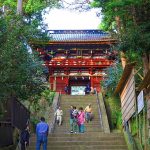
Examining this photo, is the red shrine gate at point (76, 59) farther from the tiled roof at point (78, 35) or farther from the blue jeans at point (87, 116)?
the blue jeans at point (87, 116)

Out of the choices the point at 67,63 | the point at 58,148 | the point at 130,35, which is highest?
the point at 67,63

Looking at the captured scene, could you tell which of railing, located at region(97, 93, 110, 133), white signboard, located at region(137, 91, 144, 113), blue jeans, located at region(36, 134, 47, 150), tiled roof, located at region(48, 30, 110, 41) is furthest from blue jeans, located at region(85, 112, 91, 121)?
tiled roof, located at region(48, 30, 110, 41)

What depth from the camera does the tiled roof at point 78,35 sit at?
39903mm

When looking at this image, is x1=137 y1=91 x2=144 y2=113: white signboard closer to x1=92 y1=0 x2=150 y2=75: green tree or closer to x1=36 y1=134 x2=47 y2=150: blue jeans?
x1=92 y1=0 x2=150 y2=75: green tree

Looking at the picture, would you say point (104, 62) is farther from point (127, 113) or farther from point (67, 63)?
point (127, 113)

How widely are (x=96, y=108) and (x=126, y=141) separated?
32.2ft

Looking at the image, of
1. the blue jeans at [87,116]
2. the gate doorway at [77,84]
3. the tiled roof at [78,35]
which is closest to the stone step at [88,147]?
the blue jeans at [87,116]

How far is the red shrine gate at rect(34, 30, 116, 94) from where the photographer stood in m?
39.2

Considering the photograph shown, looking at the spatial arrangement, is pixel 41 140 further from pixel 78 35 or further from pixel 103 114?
pixel 78 35

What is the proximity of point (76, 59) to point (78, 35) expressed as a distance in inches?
138

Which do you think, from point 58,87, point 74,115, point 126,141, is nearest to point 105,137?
point 126,141

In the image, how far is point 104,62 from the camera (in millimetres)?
39500

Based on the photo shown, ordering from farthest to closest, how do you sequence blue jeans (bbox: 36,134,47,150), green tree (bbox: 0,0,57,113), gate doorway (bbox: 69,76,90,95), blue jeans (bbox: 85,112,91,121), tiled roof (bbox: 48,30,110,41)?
1. gate doorway (bbox: 69,76,90,95)
2. tiled roof (bbox: 48,30,110,41)
3. blue jeans (bbox: 85,112,91,121)
4. blue jeans (bbox: 36,134,47,150)
5. green tree (bbox: 0,0,57,113)

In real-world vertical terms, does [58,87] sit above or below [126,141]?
above
